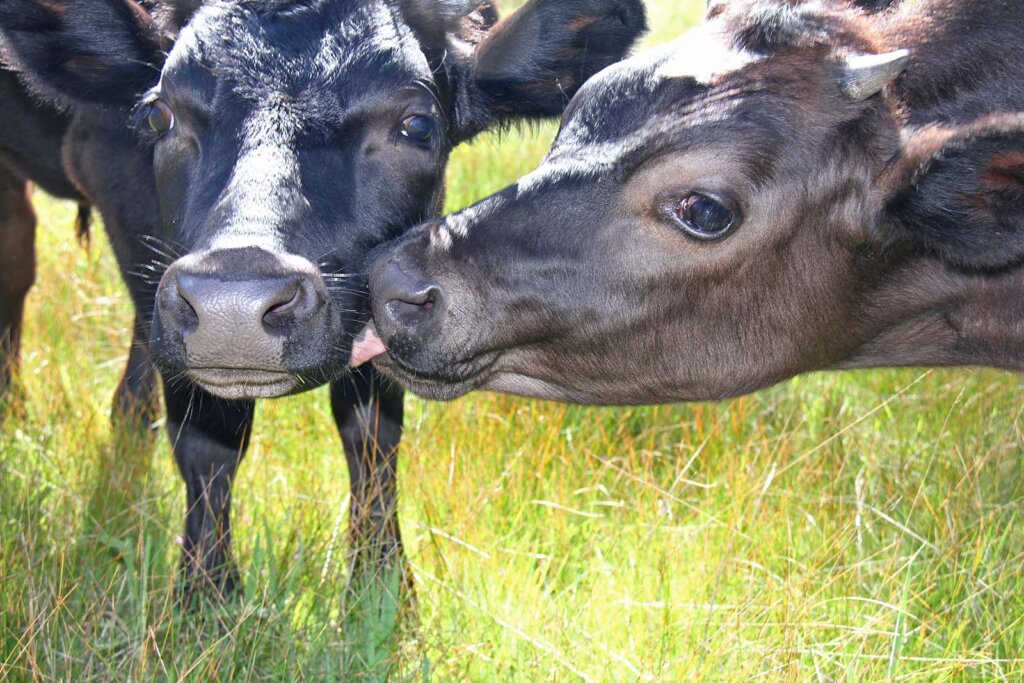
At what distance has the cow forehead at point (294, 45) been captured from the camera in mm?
3896

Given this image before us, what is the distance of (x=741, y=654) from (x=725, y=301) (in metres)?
1.11

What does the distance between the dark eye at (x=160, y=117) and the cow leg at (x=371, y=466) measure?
3.61 feet

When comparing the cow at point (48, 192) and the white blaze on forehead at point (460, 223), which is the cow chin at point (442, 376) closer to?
the white blaze on forehead at point (460, 223)

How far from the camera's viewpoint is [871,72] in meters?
3.29

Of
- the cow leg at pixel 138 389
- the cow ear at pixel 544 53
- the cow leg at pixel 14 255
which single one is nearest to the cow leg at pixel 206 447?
the cow leg at pixel 138 389

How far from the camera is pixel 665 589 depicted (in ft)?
14.0

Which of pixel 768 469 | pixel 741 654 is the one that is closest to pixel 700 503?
pixel 768 469

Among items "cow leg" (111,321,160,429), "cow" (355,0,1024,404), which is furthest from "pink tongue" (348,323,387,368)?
"cow leg" (111,321,160,429)

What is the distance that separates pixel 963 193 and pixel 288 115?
190 centimetres

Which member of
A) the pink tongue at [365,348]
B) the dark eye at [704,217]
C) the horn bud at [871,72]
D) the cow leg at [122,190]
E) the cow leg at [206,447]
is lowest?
the cow leg at [206,447]

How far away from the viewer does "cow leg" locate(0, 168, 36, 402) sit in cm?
638

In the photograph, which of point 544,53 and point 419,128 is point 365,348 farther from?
point 544,53

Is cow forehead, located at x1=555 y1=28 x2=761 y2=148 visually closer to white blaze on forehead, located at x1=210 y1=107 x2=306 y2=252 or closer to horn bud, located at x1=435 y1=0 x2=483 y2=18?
white blaze on forehead, located at x1=210 y1=107 x2=306 y2=252

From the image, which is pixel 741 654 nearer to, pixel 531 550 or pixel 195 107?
pixel 531 550
